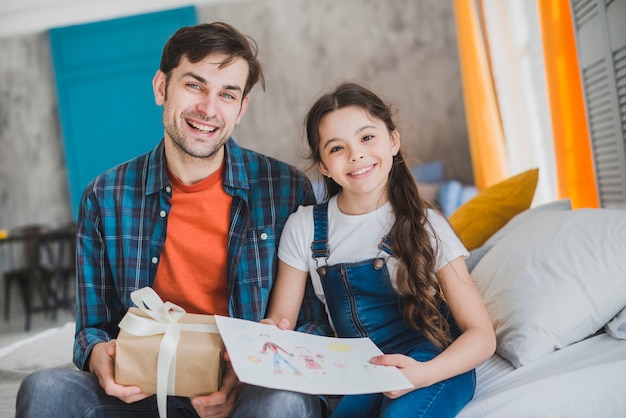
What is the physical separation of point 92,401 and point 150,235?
47cm

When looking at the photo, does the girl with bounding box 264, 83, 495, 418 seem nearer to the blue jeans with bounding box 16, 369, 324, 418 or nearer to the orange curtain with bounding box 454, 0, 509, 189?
the blue jeans with bounding box 16, 369, 324, 418

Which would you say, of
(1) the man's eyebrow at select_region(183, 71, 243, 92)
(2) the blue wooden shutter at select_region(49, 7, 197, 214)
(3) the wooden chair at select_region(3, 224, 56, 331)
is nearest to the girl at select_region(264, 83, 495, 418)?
(1) the man's eyebrow at select_region(183, 71, 243, 92)

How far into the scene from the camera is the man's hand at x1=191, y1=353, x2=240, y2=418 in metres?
1.23

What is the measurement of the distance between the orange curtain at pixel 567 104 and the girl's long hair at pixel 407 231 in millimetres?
1149

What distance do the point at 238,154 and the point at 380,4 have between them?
499 centimetres

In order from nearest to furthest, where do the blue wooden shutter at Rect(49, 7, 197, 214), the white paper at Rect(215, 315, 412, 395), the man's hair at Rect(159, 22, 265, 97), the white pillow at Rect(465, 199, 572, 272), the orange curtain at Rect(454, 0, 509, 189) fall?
the white paper at Rect(215, 315, 412, 395) < the man's hair at Rect(159, 22, 265, 97) < the white pillow at Rect(465, 199, 572, 272) < the orange curtain at Rect(454, 0, 509, 189) < the blue wooden shutter at Rect(49, 7, 197, 214)

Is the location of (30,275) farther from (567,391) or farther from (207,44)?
(567,391)

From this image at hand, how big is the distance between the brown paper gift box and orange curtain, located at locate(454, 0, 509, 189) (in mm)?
3651

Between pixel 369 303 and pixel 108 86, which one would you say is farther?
pixel 108 86

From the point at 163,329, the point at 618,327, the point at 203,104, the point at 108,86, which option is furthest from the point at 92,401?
the point at 108,86

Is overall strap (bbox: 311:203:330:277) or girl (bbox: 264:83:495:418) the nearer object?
girl (bbox: 264:83:495:418)

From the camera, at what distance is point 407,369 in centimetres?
122

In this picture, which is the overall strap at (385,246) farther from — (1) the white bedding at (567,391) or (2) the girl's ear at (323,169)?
(1) the white bedding at (567,391)

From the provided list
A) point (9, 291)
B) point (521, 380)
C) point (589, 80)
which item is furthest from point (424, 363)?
point (9, 291)
